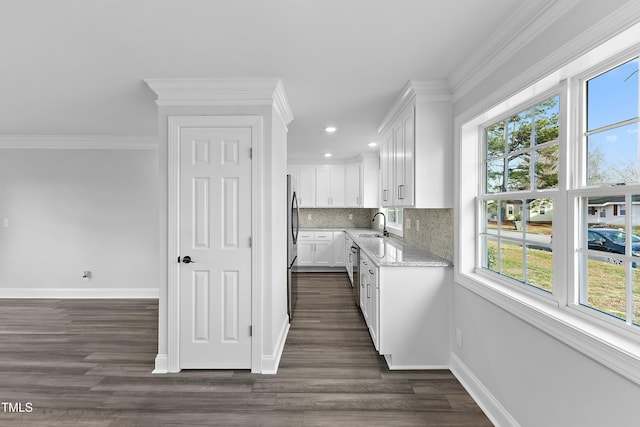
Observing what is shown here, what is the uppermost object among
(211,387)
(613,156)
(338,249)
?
A: (613,156)

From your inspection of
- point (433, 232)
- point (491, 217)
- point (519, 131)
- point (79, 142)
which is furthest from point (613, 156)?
point (79, 142)

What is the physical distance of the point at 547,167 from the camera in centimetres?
179

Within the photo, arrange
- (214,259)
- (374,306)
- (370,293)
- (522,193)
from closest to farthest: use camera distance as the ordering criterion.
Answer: (522,193) < (214,259) < (374,306) < (370,293)

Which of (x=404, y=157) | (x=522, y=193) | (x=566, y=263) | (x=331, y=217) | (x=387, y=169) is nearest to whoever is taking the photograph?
(x=566, y=263)

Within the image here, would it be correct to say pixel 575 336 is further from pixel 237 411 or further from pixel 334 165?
pixel 334 165

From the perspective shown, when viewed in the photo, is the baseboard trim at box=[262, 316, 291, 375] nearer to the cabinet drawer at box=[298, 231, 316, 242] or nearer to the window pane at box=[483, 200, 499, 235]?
the window pane at box=[483, 200, 499, 235]

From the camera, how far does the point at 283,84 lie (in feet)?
8.70

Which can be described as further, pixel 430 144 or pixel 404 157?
pixel 404 157

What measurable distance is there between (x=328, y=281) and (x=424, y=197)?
11.4 ft

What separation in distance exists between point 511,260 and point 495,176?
24.4 inches

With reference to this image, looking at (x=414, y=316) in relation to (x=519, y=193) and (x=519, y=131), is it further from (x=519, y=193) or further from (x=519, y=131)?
(x=519, y=131)

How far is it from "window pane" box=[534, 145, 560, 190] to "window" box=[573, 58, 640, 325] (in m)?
0.20

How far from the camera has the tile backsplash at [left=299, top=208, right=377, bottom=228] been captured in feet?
23.0

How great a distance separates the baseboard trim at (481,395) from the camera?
190 cm
